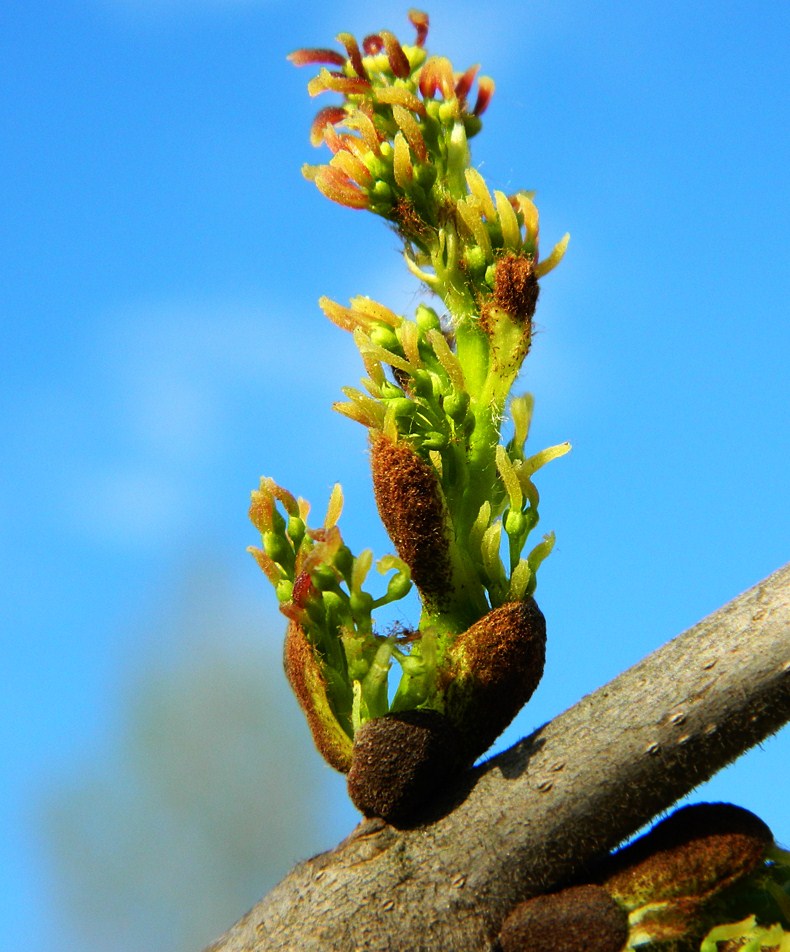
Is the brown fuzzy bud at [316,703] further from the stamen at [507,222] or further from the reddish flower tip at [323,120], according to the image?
the reddish flower tip at [323,120]

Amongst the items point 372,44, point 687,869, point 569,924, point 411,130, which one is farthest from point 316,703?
point 372,44

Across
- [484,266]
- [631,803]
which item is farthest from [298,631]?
[484,266]

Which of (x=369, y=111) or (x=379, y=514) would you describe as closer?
(x=379, y=514)

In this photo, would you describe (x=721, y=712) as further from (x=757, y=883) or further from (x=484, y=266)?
(x=484, y=266)

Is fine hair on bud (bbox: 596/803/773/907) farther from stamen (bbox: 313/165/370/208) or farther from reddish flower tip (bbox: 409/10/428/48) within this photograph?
reddish flower tip (bbox: 409/10/428/48)

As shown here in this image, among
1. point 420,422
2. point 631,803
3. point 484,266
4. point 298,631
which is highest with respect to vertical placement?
point 484,266

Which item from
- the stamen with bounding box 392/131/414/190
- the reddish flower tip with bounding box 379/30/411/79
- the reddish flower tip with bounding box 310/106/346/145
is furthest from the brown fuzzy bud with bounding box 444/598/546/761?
the reddish flower tip with bounding box 379/30/411/79
